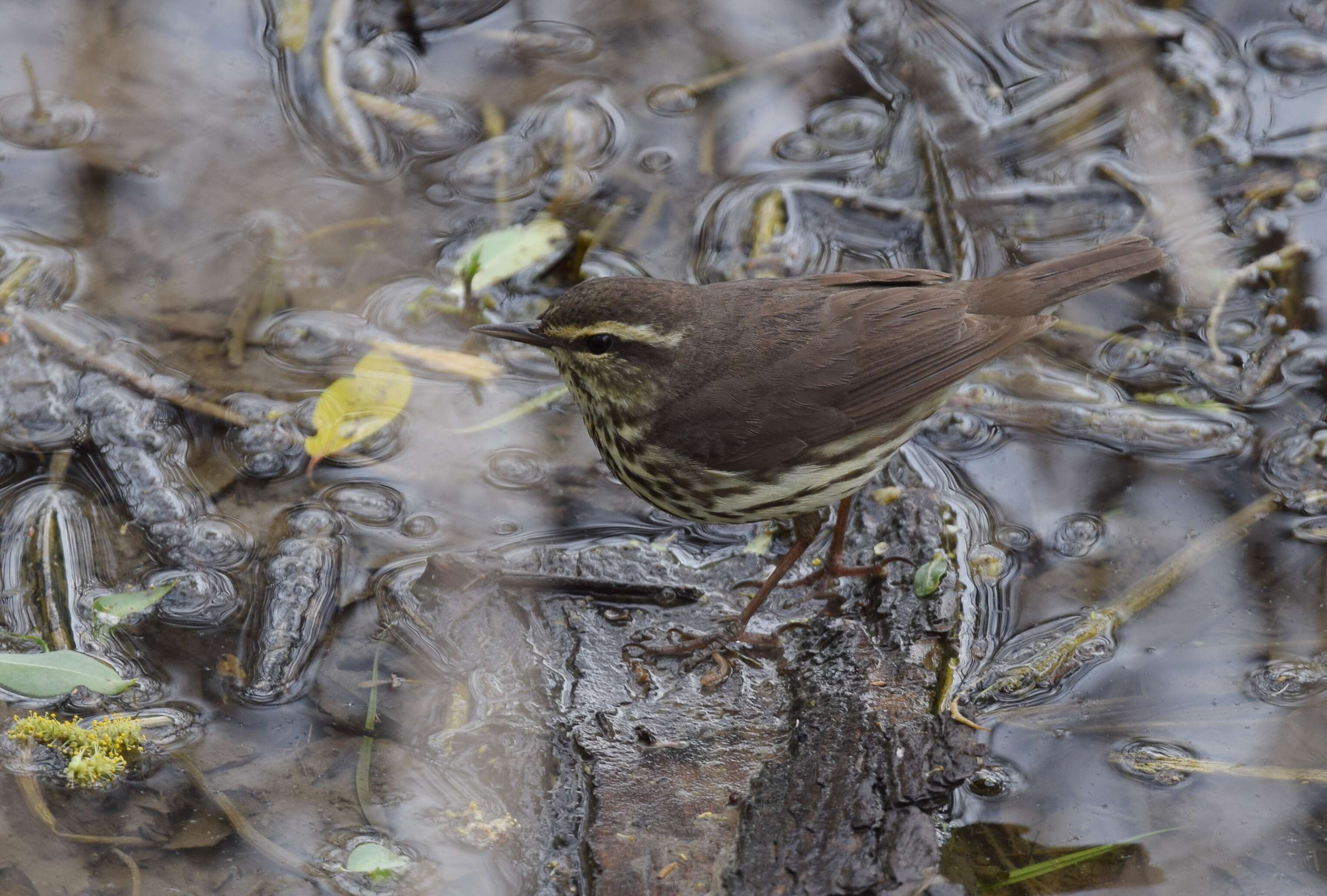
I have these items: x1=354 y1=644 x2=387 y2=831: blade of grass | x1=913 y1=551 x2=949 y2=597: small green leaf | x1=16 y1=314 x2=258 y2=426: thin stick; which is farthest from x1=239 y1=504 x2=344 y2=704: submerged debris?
x1=913 y1=551 x2=949 y2=597: small green leaf

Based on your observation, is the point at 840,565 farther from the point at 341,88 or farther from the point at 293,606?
the point at 341,88

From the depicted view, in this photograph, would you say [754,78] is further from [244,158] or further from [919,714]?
[919,714]

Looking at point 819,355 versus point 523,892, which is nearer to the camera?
point 523,892

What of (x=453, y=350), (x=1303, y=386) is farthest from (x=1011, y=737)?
(x=453, y=350)

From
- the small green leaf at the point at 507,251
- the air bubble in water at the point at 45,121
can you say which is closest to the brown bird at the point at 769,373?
the small green leaf at the point at 507,251

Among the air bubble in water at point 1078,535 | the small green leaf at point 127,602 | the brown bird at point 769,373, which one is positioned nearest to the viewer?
the small green leaf at point 127,602

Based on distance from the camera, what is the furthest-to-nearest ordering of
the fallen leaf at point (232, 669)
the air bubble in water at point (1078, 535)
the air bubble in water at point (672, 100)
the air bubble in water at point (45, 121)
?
the air bubble in water at point (672, 100) → the air bubble in water at point (45, 121) → the air bubble in water at point (1078, 535) → the fallen leaf at point (232, 669)

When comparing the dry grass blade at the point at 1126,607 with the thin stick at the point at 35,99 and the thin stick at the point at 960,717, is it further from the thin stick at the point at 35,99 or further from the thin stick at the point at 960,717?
the thin stick at the point at 35,99
